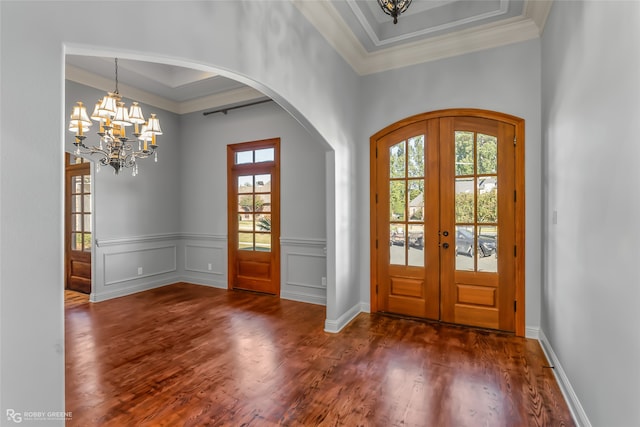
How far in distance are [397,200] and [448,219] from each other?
2.09 ft

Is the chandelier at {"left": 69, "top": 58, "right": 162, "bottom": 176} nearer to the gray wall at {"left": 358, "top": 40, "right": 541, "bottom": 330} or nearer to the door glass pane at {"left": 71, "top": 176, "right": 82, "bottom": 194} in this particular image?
the door glass pane at {"left": 71, "top": 176, "right": 82, "bottom": 194}

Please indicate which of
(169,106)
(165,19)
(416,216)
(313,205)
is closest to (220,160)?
(169,106)

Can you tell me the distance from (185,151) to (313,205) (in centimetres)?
290

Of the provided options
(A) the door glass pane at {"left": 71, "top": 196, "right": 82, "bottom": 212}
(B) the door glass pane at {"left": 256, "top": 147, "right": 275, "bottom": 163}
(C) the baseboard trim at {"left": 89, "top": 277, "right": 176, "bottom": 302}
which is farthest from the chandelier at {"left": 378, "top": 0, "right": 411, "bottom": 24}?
(A) the door glass pane at {"left": 71, "top": 196, "right": 82, "bottom": 212}

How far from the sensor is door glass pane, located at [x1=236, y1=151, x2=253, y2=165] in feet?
17.3

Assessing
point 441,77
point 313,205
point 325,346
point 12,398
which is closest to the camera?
point 12,398

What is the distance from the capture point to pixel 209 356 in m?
2.90

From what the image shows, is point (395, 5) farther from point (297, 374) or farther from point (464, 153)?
point (297, 374)

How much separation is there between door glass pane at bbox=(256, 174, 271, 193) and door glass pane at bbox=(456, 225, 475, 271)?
2902mm

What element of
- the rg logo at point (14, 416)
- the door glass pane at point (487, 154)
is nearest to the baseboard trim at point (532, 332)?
the door glass pane at point (487, 154)

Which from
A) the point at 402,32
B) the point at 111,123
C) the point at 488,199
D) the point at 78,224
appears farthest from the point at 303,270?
the point at 78,224

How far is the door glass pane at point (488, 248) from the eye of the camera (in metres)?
3.46

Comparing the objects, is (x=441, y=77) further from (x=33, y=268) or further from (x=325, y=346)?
(x=33, y=268)

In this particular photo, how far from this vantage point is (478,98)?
3.51 m
